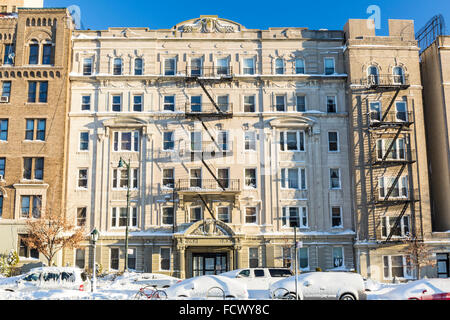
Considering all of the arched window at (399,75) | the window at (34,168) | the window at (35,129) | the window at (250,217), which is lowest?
the window at (250,217)

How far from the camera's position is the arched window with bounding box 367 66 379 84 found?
4153 cm

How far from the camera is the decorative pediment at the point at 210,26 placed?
4319cm

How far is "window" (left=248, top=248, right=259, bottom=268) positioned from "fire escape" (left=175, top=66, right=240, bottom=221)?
4.05 meters

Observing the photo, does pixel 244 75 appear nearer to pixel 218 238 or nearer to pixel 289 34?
pixel 289 34

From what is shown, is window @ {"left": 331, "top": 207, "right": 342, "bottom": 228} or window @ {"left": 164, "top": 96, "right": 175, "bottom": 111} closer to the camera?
window @ {"left": 331, "top": 207, "right": 342, "bottom": 228}

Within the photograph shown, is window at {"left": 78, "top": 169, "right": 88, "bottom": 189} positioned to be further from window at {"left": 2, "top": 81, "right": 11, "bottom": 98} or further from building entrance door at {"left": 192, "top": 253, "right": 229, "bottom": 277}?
building entrance door at {"left": 192, "top": 253, "right": 229, "bottom": 277}

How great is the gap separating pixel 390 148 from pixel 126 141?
72.6ft

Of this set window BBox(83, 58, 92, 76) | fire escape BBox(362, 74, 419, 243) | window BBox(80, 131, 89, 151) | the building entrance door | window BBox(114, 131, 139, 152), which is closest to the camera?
the building entrance door

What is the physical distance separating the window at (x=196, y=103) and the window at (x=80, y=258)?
592 inches

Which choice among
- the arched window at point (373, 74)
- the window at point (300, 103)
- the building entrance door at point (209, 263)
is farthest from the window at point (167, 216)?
the arched window at point (373, 74)

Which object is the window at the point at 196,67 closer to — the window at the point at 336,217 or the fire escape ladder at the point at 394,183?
the window at the point at 336,217

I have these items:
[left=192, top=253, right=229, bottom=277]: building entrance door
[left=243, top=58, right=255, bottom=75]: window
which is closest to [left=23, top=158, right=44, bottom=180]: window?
[left=192, top=253, right=229, bottom=277]: building entrance door

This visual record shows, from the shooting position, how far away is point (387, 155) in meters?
40.1

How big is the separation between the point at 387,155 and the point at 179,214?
17839 mm
